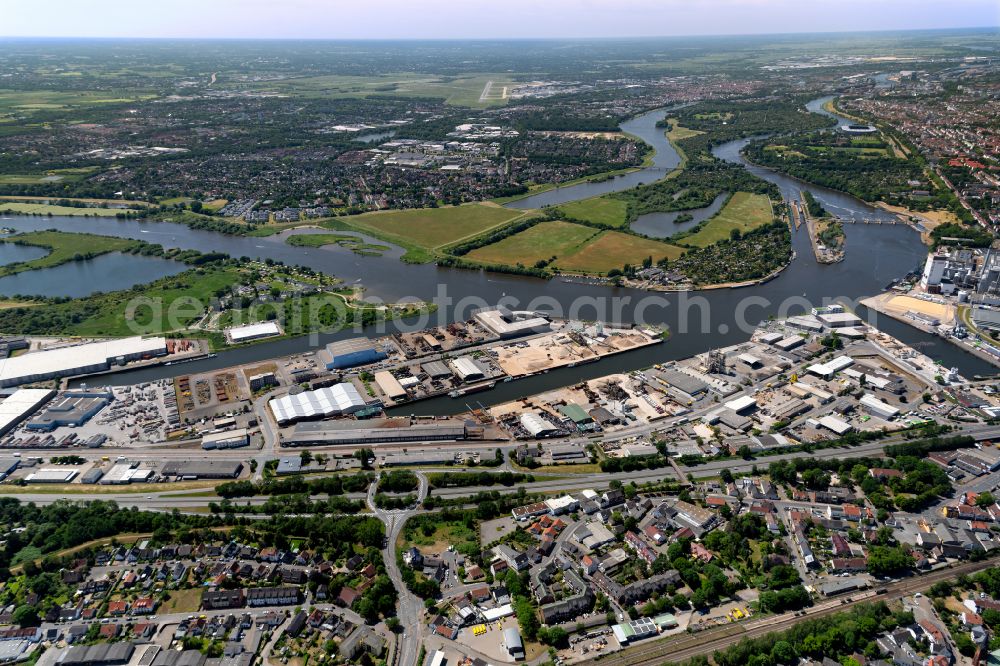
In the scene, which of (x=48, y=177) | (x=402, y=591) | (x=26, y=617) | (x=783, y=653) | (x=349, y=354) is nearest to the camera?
(x=783, y=653)

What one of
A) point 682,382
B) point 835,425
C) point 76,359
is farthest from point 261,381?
point 835,425

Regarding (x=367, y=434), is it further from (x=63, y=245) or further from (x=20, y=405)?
(x=63, y=245)

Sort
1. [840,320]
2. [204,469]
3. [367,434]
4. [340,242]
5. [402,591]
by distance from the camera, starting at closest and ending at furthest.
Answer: [402,591] → [204,469] → [367,434] → [840,320] → [340,242]

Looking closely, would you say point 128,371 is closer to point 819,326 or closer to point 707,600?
point 707,600

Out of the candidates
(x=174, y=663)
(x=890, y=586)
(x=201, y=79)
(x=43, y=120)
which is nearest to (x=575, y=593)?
(x=890, y=586)

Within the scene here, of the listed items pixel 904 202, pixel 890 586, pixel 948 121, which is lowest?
pixel 890 586

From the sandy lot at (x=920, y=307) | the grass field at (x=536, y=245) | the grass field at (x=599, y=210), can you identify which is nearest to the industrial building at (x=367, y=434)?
the grass field at (x=536, y=245)

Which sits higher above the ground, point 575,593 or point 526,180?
point 526,180
